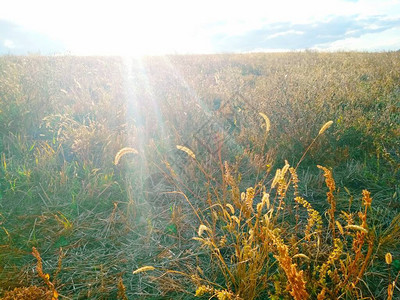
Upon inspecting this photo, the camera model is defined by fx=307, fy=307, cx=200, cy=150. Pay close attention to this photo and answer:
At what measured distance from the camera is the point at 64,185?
2861mm

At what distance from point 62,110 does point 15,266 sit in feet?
9.71

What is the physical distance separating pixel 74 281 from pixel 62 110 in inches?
124

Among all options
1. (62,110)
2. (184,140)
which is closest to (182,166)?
(184,140)

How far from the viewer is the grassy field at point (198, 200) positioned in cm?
174

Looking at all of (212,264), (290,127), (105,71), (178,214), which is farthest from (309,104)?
(105,71)

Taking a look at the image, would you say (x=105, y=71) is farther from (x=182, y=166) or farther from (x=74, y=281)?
(x=74, y=281)

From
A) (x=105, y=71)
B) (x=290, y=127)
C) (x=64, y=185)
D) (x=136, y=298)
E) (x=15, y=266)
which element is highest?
(x=105, y=71)

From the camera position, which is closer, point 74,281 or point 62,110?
point 74,281

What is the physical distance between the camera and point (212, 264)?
2016 millimetres

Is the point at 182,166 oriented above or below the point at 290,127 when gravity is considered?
below

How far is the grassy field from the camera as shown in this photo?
1.74 metres

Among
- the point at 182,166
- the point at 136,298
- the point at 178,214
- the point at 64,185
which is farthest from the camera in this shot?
the point at 182,166

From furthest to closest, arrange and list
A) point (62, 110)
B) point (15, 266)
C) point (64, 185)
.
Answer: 1. point (62, 110)
2. point (64, 185)
3. point (15, 266)

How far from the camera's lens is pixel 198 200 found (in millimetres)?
2850
